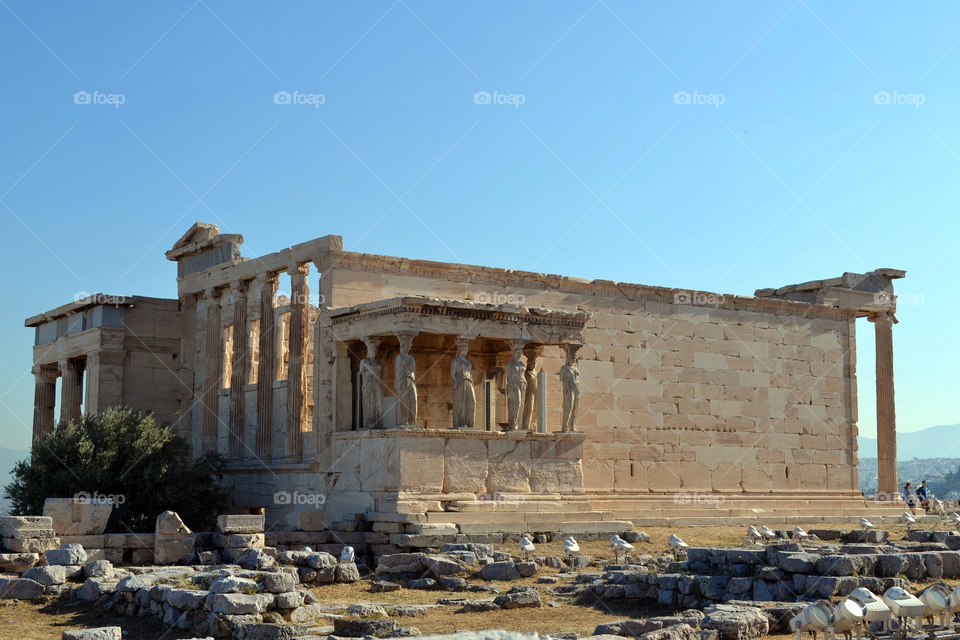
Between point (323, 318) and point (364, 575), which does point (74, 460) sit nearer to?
point (323, 318)

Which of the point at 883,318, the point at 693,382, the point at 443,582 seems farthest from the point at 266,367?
the point at 883,318

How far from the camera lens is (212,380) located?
23500 mm

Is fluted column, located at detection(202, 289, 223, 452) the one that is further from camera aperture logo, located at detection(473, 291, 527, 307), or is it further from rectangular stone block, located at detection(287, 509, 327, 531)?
rectangular stone block, located at detection(287, 509, 327, 531)

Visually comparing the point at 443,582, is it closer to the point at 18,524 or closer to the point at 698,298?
the point at 18,524

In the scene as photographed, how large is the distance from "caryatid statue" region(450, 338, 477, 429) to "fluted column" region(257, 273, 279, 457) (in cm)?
454

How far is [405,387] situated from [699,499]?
27.2ft

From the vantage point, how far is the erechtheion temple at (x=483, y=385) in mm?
19078

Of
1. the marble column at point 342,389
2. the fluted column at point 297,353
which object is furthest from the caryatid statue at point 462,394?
the fluted column at point 297,353

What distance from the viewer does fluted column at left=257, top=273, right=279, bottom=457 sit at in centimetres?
2184

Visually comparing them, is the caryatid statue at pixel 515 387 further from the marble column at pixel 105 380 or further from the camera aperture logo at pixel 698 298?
the marble column at pixel 105 380

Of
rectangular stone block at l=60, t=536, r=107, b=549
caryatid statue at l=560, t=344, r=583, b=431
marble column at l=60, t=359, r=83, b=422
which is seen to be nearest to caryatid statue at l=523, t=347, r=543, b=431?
caryatid statue at l=560, t=344, r=583, b=431

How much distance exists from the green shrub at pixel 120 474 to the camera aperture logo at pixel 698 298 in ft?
34.0

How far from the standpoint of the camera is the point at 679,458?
24.0 meters

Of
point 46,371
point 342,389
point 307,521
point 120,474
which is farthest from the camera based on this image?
point 46,371
